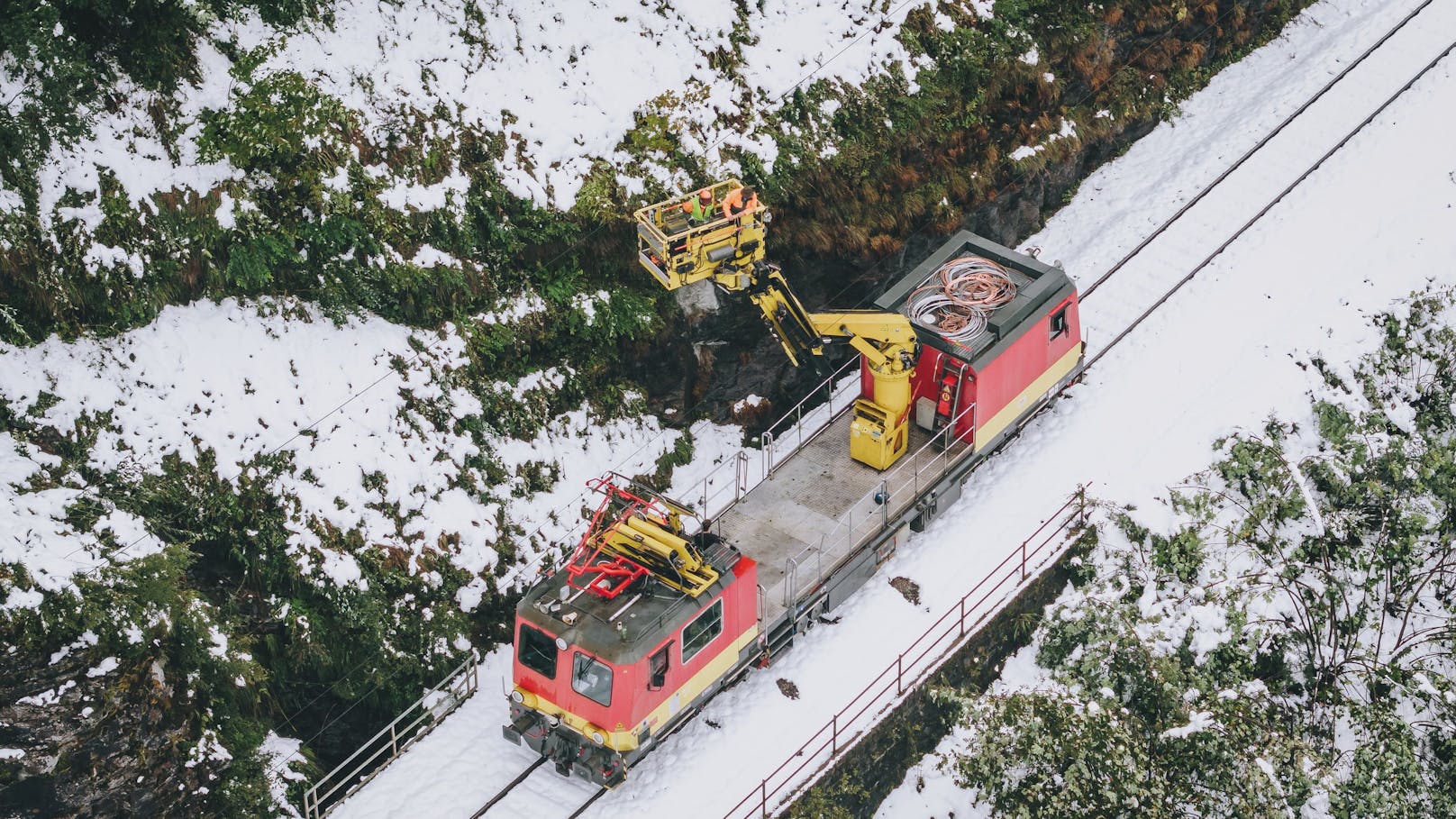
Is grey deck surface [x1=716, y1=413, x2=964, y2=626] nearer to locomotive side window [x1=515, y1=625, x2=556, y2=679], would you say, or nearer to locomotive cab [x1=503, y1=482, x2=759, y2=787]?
locomotive cab [x1=503, y1=482, x2=759, y2=787]

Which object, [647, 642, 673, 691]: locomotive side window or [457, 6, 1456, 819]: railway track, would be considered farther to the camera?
[457, 6, 1456, 819]: railway track

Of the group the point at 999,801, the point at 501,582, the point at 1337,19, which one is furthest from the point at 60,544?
the point at 1337,19

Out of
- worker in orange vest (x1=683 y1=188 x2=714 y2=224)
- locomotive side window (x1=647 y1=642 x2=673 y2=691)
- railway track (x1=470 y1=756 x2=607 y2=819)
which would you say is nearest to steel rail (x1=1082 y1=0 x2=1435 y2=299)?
worker in orange vest (x1=683 y1=188 x2=714 y2=224)

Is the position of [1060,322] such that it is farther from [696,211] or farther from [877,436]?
[696,211]

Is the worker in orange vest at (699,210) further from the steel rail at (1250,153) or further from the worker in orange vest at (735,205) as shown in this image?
the steel rail at (1250,153)

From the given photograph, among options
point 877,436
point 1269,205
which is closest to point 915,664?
point 877,436

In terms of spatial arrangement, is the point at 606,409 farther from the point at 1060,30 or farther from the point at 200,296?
the point at 1060,30
